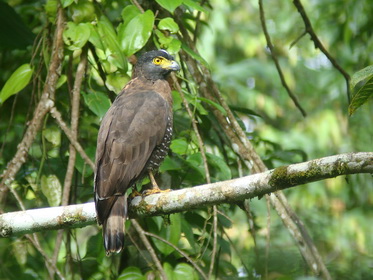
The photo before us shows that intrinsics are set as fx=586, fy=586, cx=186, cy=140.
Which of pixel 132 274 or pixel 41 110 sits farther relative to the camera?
Answer: pixel 41 110

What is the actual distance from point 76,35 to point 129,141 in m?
0.82

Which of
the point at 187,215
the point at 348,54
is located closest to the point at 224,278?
the point at 187,215

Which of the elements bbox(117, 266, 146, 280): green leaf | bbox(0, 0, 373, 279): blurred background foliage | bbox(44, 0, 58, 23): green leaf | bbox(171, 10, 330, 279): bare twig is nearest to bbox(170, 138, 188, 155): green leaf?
bbox(0, 0, 373, 279): blurred background foliage

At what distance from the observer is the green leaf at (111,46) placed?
4004 millimetres

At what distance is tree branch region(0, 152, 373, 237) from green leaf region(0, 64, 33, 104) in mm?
956

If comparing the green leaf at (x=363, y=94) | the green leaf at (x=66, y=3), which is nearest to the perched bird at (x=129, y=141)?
the green leaf at (x=66, y=3)

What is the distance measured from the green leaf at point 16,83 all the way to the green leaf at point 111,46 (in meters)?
0.56

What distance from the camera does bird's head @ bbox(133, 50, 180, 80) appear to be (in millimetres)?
4473

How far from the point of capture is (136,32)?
3.85 metres

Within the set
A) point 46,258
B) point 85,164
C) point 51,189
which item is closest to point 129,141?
point 85,164

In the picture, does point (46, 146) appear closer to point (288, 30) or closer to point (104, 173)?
point (104, 173)

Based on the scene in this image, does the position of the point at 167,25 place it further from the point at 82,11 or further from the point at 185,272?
the point at 185,272

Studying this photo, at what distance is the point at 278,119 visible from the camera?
13.0 metres

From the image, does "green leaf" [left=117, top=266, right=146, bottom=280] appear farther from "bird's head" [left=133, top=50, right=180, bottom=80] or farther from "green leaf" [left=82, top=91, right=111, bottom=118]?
"bird's head" [left=133, top=50, right=180, bottom=80]
